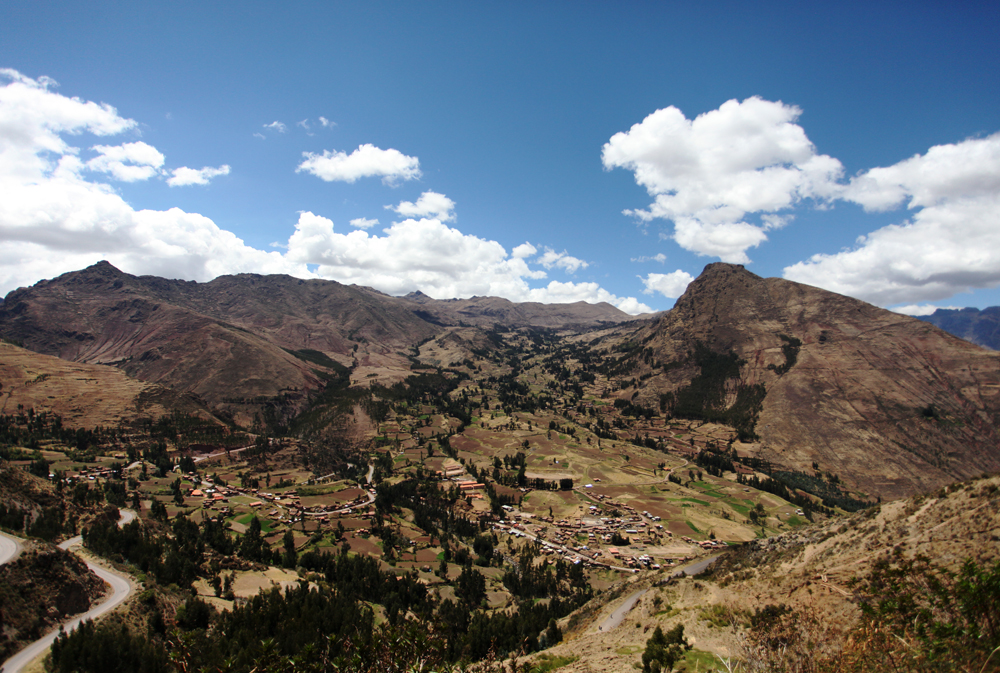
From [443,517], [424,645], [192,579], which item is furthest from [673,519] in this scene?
[424,645]

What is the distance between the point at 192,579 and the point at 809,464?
219 m

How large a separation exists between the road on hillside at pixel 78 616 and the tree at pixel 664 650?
2222 inches

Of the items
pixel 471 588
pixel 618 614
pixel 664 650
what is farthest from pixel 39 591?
pixel 618 614

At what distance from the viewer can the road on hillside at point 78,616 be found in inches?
1572

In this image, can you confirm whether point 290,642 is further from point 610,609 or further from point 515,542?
point 515,542

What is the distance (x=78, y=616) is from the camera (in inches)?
1874

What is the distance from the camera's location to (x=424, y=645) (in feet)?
65.0

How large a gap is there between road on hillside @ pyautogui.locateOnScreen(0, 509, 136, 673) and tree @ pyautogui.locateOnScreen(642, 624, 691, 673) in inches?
2222

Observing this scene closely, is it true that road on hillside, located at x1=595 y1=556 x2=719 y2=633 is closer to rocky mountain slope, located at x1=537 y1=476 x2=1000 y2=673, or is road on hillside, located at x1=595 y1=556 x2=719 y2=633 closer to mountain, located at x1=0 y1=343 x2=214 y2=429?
rocky mountain slope, located at x1=537 y1=476 x2=1000 y2=673

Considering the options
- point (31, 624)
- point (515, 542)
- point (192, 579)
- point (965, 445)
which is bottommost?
point (515, 542)

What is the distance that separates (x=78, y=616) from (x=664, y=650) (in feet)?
206

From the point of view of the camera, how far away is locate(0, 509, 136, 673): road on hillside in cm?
3994

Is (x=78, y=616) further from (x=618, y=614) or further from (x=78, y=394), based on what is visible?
(x=78, y=394)

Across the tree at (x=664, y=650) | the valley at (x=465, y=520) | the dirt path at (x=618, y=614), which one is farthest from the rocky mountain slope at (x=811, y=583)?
the dirt path at (x=618, y=614)
